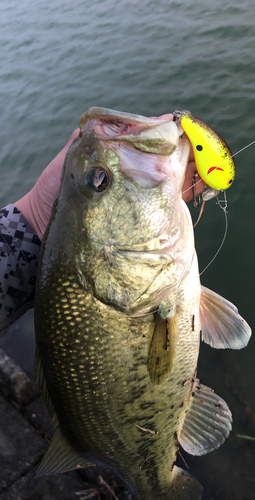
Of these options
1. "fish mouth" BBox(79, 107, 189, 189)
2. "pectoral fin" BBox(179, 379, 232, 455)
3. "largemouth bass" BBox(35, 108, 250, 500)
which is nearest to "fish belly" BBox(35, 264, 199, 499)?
"largemouth bass" BBox(35, 108, 250, 500)

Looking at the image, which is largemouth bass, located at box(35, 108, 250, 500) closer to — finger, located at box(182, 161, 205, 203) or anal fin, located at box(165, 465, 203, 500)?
finger, located at box(182, 161, 205, 203)

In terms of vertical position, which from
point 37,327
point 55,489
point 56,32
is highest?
point 56,32

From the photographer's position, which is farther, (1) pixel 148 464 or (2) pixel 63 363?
(1) pixel 148 464

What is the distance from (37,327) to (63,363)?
26cm

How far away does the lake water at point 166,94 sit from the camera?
367cm

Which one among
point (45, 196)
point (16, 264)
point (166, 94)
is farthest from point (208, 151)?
point (166, 94)

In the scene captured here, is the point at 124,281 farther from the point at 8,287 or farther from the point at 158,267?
the point at 8,287

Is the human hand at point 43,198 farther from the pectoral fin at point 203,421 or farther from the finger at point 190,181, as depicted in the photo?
the pectoral fin at point 203,421

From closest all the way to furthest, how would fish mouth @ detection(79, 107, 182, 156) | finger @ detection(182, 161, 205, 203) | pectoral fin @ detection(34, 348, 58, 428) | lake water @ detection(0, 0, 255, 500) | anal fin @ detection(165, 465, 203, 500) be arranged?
fish mouth @ detection(79, 107, 182, 156) → pectoral fin @ detection(34, 348, 58, 428) → finger @ detection(182, 161, 205, 203) → anal fin @ detection(165, 465, 203, 500) → lake water @ detection(0, 0, 255, 500)

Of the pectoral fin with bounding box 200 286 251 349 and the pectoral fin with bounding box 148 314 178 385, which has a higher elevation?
the pectoral fin with bounding box 148 314 178 385

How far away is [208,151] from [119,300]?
100 centimetres

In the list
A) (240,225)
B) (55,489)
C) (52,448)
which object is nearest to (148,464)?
(52,448)

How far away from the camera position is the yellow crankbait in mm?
1953

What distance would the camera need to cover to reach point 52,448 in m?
2.18
